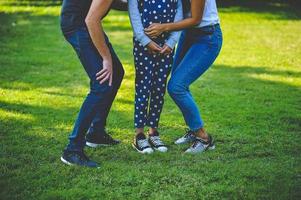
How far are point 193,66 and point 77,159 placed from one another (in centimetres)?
164

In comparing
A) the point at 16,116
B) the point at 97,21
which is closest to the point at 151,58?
the point at 97,21

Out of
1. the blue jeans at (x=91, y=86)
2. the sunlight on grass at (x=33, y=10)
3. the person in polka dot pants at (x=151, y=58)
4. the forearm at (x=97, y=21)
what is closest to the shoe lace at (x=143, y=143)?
the person in polka dot pants at (x=151, y=58)

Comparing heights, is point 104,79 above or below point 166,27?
below

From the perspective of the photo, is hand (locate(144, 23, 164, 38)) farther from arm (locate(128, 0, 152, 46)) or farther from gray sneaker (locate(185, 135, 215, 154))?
gray sneaker (locate(185, 135, 215, 154))

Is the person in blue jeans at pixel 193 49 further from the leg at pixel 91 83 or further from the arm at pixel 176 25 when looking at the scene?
the leg at pixel 91 83

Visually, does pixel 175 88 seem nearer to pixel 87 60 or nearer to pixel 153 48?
pixel 153 48

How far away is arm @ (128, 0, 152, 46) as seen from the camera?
5020 millimetres

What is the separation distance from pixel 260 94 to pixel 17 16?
1042cm

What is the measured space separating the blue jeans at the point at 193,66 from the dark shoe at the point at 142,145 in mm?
552

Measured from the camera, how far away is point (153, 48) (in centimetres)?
509

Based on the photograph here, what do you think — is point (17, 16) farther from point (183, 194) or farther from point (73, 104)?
point (183, 194)

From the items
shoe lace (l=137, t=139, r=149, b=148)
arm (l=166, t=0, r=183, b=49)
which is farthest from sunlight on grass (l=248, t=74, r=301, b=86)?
shoe lace (l=137, t=139, r=149, b=148)

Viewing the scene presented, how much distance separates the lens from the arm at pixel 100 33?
4.49m

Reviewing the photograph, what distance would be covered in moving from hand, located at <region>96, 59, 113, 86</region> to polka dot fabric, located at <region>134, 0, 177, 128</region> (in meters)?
0.60
